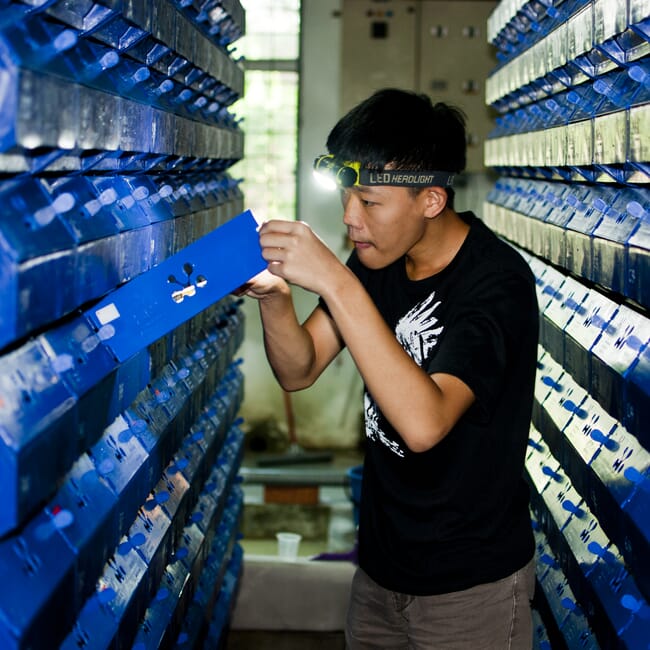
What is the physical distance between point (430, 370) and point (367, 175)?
435 millimetres

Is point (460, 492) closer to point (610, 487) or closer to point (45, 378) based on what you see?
point (610, 487)

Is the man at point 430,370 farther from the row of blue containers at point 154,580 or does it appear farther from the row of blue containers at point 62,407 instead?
the row of blue containers at point 154,580

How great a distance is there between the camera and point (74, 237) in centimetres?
159

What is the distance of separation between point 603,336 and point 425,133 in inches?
23.7

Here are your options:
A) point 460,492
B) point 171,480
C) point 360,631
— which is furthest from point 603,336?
point 171,480

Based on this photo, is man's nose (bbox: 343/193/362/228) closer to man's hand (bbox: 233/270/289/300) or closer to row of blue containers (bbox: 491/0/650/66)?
man's hand (bbox: 233/270/289/300)

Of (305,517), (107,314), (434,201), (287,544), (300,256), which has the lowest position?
(305,517)

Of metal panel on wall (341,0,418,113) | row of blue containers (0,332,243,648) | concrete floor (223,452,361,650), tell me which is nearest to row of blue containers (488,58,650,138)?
row of blue containers (0,332,243,648)

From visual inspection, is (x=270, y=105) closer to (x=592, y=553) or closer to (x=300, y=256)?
(x=592, y=553)

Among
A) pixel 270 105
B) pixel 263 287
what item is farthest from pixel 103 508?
pixel 270 105

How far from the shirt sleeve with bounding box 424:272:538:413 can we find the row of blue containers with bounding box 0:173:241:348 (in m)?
0.61

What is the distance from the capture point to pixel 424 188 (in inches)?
82.4

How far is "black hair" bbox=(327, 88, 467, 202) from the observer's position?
6.82 feet

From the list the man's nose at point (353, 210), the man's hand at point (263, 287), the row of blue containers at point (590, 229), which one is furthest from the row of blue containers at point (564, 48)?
the man's hand at point (263, 287)
